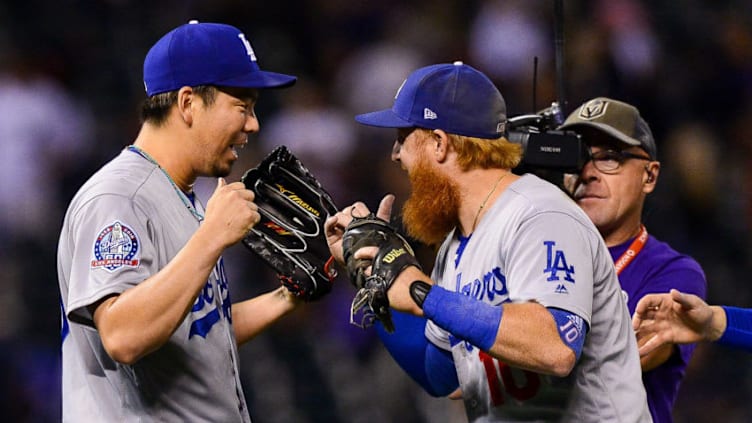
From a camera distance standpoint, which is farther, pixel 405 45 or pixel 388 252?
pixel 405 45

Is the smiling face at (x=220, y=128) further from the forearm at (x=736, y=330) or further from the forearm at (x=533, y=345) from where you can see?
the forearm at (x=736, y=330)

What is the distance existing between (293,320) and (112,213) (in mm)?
3860

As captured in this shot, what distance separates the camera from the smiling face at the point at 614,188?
13.6 ft

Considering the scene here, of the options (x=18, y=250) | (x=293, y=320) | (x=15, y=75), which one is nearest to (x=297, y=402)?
(x=293, y=320)

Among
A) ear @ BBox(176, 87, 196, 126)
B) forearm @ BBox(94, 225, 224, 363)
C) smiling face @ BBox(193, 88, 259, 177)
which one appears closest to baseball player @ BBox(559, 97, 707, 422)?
smiling face @ BBox(193, 88, 259, 177)

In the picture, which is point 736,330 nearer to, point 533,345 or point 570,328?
point 570,328

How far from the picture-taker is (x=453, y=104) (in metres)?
3.41

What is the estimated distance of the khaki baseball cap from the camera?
4.14m

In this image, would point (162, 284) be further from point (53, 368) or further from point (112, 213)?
point (53, 368)

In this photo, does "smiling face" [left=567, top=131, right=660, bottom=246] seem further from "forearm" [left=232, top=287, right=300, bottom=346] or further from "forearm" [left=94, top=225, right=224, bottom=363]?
"forearm" [left=94, top=225, right=224, bottom=363]

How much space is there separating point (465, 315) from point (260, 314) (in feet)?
3.78

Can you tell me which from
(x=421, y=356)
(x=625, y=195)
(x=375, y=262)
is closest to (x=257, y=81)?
(x=375, y=262)

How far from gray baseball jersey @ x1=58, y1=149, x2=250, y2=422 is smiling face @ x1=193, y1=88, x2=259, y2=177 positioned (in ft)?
0.53

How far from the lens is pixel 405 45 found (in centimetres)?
842
